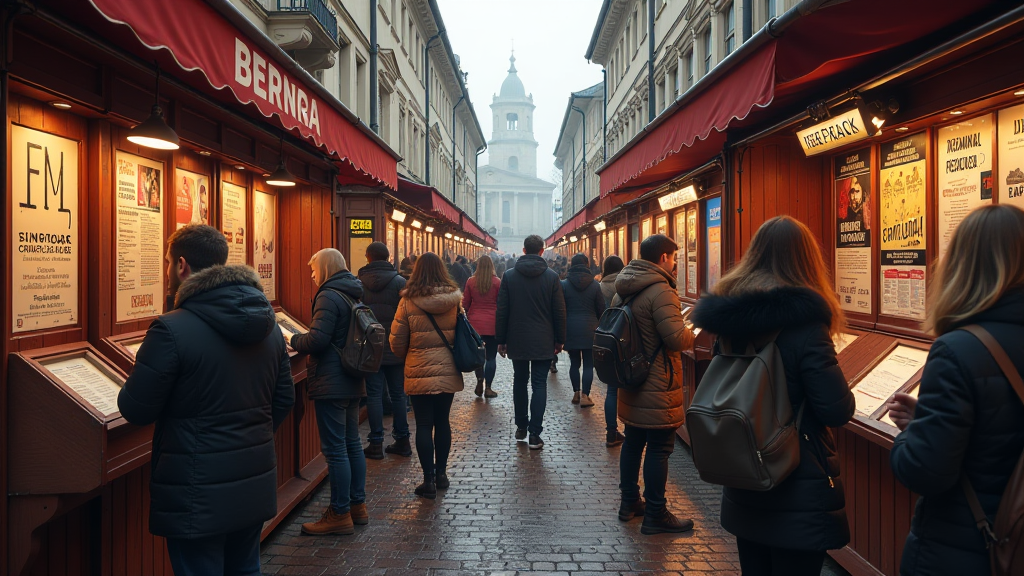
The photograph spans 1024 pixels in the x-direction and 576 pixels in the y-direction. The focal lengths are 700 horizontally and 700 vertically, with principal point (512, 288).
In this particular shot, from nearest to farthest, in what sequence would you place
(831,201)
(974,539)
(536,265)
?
(974,539) < (831,201) < (536,265)

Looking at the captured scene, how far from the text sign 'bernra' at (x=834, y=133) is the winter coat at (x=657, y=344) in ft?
5.04

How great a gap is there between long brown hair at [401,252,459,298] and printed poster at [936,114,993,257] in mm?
3570

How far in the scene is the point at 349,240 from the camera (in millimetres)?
12852

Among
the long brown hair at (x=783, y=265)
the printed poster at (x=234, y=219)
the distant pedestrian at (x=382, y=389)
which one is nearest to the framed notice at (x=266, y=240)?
the printed poster at (x=234, y=219)

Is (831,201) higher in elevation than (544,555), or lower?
higher

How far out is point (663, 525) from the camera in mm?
5086

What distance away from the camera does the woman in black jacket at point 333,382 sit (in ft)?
16.2

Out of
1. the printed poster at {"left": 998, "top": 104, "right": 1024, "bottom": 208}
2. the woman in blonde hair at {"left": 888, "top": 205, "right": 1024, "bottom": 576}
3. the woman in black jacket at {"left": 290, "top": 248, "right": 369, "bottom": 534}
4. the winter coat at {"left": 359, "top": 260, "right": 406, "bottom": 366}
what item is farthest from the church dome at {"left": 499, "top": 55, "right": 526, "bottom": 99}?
the woman in blonde hair at {"left": 888, "top": 205, "right": 1024, "bottom": 576}

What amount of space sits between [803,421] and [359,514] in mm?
3621

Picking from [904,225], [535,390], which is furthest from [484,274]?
[904,225]

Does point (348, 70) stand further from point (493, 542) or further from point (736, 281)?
point (736, 281)

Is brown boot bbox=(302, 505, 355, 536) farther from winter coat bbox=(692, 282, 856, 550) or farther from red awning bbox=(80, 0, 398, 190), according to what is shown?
winter coat bbox=(692, 282, 856, 550)

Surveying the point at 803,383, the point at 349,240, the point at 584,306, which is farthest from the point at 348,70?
the point at 803,383

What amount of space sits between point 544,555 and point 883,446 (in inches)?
87.7
